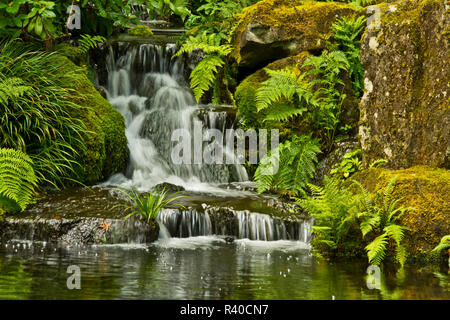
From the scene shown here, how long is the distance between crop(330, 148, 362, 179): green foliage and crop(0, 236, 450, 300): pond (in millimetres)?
1929

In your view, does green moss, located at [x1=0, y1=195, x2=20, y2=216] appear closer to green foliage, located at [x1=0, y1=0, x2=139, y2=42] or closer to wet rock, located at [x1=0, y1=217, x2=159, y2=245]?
wet rock, located at [x1=0, y1=217, x2=159, y2=245]

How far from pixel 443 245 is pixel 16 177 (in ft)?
16.8

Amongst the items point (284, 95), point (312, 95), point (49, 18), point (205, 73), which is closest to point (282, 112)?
point (284, 95)

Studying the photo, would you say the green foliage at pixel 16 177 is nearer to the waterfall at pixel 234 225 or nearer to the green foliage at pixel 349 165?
the waterfall at pixel 234 225

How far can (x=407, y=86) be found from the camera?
7.86 metres

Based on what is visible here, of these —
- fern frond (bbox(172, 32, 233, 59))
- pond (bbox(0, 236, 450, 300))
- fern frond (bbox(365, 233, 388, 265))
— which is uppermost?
fern frond (bbox(172, 32, 233, 59))

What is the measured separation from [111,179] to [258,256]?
149 inches

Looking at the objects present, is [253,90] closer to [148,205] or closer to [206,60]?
[206,60]

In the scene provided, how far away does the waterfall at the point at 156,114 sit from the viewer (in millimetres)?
10062

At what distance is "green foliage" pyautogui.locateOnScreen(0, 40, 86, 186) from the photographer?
28.2ft

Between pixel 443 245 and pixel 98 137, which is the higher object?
pixel 98 137

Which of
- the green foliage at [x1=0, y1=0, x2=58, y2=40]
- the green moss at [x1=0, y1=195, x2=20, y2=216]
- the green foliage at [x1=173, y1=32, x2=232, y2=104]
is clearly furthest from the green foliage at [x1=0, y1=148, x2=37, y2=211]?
the green foliage at [x1=173, y1=32, x2=232, y2=104]
